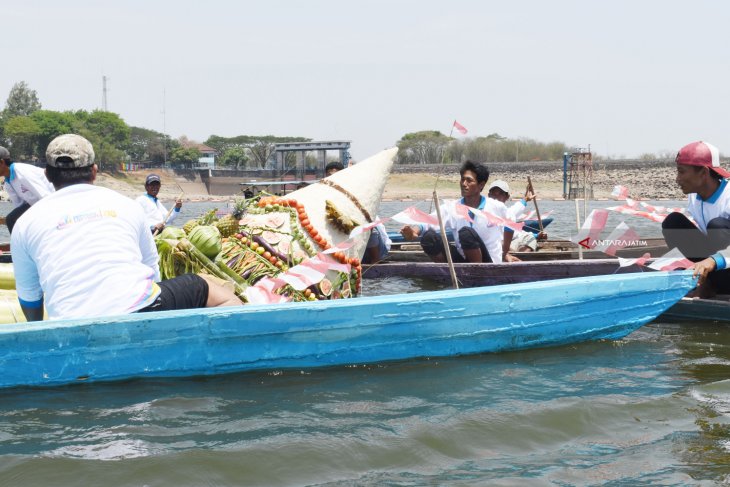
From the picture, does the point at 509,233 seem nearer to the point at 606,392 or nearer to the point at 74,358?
the point at 606,392

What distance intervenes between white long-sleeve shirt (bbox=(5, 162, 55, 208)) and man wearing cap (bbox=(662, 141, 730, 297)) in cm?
524

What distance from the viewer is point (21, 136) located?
6962cm

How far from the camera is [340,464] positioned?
3086mm

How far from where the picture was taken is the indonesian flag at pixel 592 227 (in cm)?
639

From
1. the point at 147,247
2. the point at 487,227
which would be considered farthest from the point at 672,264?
the point at 147,247

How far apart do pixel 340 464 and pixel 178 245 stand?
7.29 feet

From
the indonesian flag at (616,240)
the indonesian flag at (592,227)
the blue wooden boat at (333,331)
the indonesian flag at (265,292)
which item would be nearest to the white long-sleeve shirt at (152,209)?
the indonesian flag at (265,292)

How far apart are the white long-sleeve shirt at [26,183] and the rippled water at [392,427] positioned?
10.3 feet

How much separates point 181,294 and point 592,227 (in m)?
3.98

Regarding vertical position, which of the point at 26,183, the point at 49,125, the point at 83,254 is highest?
the point at 49,125

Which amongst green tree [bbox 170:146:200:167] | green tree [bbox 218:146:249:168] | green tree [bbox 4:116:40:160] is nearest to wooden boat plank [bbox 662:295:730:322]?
green tree [bbox 4:116:40:160]

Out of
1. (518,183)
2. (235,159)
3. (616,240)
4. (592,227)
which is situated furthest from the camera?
(235,159)

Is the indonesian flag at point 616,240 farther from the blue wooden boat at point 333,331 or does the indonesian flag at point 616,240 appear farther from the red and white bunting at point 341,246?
the red and white bunting at point 341,246

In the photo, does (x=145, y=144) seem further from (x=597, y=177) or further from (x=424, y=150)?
(x=597, y=177)
